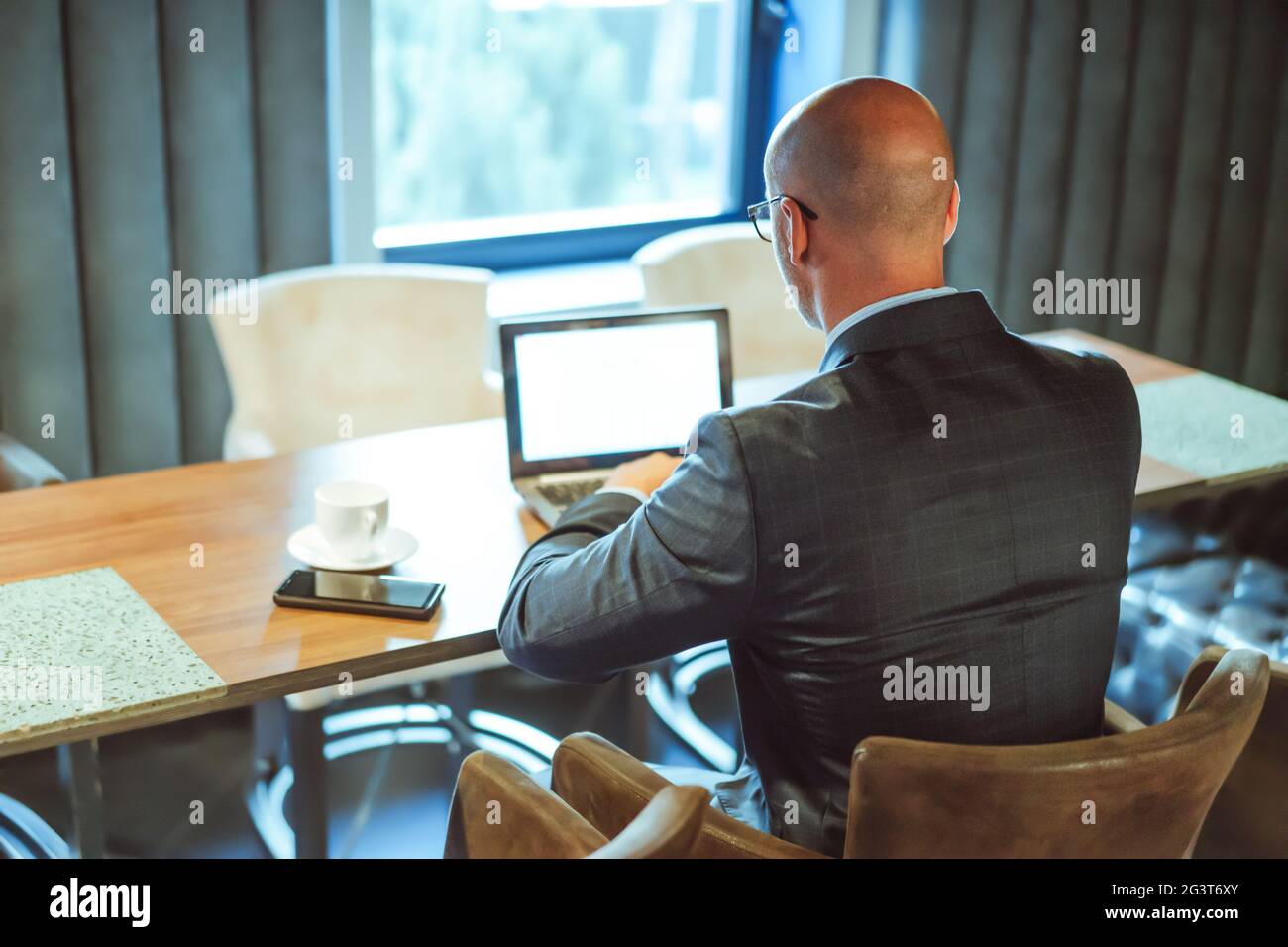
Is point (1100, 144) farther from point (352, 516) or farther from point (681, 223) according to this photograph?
point (352, 516)

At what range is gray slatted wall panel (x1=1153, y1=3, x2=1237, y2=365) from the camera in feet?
13.1

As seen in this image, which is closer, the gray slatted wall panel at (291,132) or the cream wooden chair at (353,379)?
the cream wooden chair at (353,379)

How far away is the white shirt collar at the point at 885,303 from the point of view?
1547 mm

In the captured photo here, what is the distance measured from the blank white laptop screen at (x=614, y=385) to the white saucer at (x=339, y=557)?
0.97 ft

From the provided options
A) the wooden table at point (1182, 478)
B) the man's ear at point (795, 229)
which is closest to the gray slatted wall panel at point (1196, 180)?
the wooden table at point (1182, 478)

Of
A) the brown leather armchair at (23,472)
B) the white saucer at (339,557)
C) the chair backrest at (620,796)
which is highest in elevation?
the white saucer at (339,557)

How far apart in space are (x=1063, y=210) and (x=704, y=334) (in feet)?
7.13

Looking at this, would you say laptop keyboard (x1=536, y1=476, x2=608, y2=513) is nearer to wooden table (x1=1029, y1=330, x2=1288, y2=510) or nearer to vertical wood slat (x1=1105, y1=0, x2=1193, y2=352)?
wooden table (x1=1029, y1=330, x2=1288, y2=510)

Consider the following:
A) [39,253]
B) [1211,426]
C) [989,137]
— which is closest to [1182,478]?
[1211,426]

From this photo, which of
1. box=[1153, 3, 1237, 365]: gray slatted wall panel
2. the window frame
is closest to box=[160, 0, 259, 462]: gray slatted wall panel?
the window frame

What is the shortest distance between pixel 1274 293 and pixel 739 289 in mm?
2077

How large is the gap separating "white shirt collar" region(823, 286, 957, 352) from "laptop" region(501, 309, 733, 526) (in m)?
0.65

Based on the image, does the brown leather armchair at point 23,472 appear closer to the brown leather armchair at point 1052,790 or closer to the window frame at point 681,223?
the window frame at point 681,223
